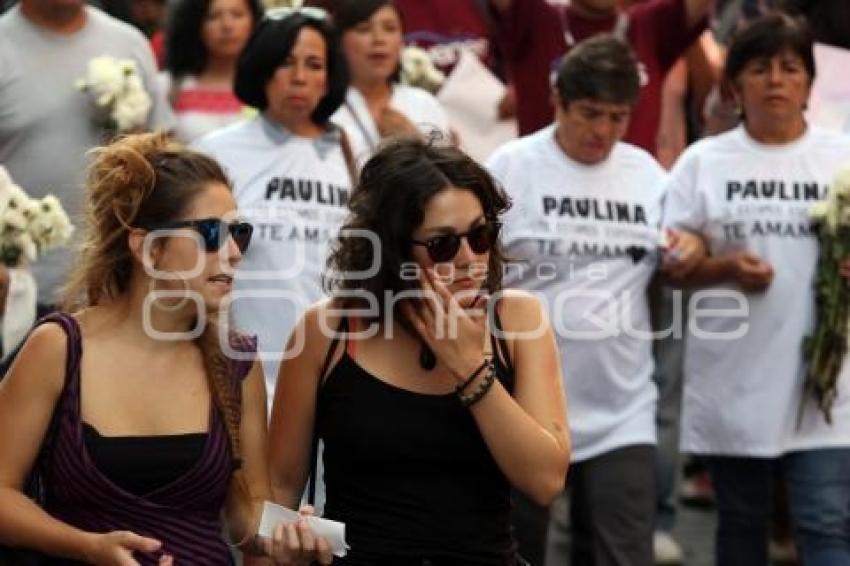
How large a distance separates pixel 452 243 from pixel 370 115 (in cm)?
329

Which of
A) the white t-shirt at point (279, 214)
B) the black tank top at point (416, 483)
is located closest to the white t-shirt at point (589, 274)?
the white t-shirt at point (279, 214)

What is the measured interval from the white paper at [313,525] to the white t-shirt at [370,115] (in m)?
2.96

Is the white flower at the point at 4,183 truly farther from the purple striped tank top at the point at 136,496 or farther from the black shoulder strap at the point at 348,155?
the purple striped tank top at the point at 136,496

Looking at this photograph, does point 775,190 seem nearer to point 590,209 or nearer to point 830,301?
point 830,301

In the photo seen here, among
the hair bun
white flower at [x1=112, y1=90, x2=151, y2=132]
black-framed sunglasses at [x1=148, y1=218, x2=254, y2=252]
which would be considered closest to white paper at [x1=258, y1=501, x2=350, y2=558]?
black-framed sunglasses at [x1=148, y1=218, x2=254, y2=252]

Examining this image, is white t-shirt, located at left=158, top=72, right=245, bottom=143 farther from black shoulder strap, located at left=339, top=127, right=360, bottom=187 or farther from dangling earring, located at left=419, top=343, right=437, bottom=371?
dangling earring, located at left=419, top=343, right=437, bottom=371

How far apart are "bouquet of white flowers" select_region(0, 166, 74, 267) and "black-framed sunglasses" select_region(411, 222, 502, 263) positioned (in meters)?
2.47

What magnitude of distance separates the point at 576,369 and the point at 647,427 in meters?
0.32

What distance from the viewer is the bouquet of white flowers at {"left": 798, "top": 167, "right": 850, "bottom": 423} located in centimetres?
732

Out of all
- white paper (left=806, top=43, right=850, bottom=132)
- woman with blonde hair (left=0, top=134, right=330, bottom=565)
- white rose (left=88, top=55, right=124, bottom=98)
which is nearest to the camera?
woman with blonde hair (left=0, top=134, right=330, bottom=565)

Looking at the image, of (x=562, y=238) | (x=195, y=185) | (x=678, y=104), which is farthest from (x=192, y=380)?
(x=678, y=104)

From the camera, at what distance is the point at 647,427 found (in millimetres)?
7383

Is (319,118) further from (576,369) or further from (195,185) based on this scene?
(195,185)

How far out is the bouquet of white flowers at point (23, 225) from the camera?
275 inches
